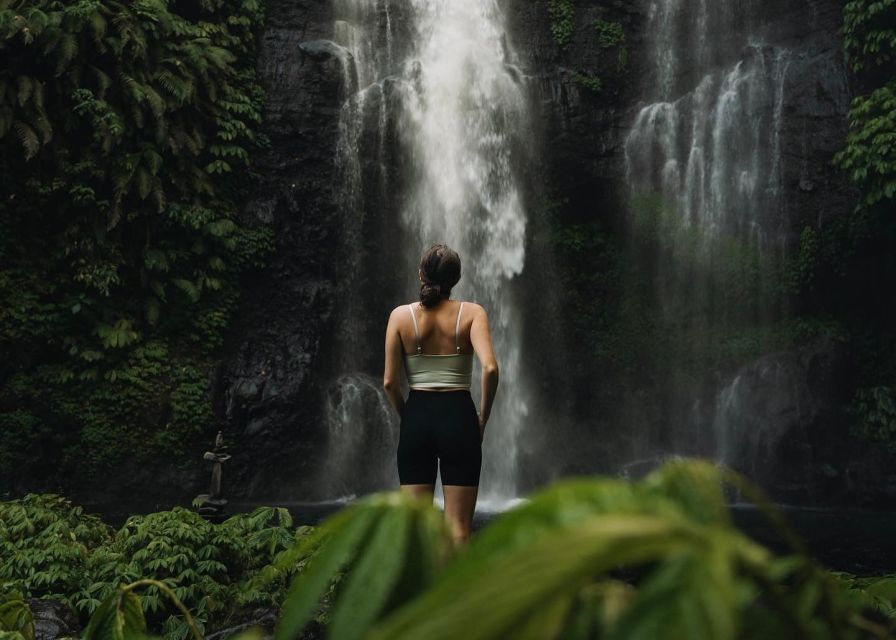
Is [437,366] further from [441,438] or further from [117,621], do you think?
[117,621]

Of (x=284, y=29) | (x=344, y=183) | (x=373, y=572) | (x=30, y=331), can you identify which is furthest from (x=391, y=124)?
(x=373, y=572)

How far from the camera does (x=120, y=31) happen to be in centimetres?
1323

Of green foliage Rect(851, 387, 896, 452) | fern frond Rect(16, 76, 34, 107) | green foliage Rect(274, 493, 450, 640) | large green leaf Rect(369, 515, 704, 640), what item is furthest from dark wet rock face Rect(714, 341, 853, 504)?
large green leaf Rect(369, 515, 704, 640)

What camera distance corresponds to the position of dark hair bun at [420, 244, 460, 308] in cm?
441

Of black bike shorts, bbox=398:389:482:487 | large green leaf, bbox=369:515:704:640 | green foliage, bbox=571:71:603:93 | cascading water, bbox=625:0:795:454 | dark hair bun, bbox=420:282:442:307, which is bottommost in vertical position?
black bike shorts, bbox=398:389:482:487

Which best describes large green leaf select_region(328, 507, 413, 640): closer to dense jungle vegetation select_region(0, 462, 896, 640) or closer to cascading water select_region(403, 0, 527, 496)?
dense jungle vegetation select_region(0, 462, 896, 640)

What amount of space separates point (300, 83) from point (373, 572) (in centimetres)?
1597

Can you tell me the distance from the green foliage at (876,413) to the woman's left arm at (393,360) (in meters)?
12.3

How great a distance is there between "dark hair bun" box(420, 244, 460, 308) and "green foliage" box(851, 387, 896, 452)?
1249cm

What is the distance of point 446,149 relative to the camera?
1609 centimetres

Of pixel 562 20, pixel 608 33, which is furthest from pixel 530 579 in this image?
pixel 608 33

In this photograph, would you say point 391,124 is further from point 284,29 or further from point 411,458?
point 411,458

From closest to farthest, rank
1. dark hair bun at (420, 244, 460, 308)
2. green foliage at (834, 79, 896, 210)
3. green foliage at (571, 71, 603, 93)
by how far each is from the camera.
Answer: dark hair bun at (420, 244, 460, 308), green foliage at (834, 79, 896, 210), green foliage at (571, 71, 603, 93)

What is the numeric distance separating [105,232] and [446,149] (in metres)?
6.50
